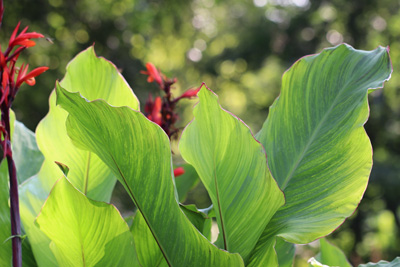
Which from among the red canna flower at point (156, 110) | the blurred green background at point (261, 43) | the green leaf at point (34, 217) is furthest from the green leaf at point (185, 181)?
the blurred green background at point (261, 43)

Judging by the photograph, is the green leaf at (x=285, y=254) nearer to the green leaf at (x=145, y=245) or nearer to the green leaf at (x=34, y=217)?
the green leaf at (x=145, y=245)

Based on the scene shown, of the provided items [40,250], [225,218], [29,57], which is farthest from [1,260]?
[29,57]

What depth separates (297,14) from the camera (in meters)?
7.53

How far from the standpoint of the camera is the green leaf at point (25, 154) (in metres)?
0.93

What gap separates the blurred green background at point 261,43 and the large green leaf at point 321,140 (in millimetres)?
5878

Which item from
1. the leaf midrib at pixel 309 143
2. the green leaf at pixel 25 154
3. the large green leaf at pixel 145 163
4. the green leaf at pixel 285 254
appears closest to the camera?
the large green leaf at pixel 145 163

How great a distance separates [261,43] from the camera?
25.0 ft

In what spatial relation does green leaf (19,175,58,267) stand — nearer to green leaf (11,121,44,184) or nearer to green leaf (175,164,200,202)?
green leaf (11,121,44,184)

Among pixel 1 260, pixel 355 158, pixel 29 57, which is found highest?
pixel 355 158

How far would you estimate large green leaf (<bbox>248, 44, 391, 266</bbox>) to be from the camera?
0.63 metres

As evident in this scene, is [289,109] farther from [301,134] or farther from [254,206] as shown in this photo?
[254,206]

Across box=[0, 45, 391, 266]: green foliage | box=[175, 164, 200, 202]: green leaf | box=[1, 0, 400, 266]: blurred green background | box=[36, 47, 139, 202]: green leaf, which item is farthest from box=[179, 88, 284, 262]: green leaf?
box=[1, 0, 400, 266]: blurred green background

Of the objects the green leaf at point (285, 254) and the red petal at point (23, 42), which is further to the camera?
the green leaf at point (285, 254)

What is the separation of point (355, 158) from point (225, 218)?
0.20 m
